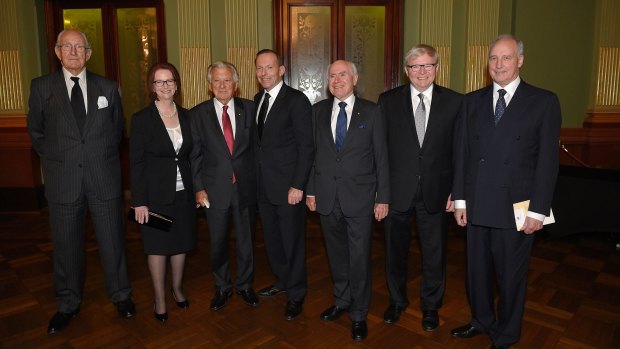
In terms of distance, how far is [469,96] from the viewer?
8.16 feet

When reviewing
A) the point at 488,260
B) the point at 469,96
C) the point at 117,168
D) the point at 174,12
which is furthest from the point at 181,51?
the point at 488,260

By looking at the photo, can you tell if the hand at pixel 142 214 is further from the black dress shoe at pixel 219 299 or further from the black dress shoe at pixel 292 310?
the black dress shoe at pixel 292 310

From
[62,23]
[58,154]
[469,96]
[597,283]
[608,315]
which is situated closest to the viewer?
[469,96]

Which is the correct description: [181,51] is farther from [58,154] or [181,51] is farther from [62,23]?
[58,154]

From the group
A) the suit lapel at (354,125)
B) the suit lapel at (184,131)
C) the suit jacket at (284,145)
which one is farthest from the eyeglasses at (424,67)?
the suit lapel at (184,131)

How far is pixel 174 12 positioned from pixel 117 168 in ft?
12.0

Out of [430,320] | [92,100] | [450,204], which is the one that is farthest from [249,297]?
[92,100]

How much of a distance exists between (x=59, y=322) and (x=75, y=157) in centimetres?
103

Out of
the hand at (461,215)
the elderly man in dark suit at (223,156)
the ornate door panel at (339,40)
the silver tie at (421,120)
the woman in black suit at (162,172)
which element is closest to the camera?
the hand at (461,215)

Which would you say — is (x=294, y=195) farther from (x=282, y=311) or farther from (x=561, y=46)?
(x=561, y=46)

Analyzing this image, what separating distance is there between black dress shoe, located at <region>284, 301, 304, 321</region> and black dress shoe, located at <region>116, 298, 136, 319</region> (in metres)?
0.99

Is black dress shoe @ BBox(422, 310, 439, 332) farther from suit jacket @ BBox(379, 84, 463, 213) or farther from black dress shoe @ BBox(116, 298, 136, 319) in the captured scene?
black dress shoe @ BBox(116, 298, 136, 319)

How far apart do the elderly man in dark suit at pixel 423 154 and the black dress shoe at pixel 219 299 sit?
46.8 inches

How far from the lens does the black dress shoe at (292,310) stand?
2.94m
